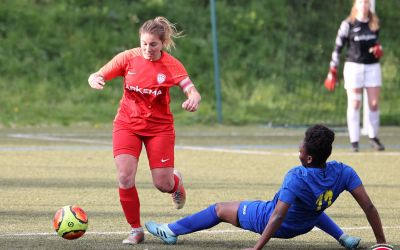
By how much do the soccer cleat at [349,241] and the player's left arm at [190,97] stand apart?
139 centimetres

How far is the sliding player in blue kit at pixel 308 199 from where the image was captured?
22.3 feet

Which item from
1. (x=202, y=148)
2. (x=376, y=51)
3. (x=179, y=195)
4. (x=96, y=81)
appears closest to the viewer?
(x=96, y=81)

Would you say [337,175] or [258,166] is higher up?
[337,175]

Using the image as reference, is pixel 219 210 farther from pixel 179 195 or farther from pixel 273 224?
pixel 179 195

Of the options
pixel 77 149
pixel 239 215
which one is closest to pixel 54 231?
pixel 239 215

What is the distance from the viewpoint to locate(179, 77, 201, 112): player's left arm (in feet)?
25.0

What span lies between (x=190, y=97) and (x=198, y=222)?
976mm

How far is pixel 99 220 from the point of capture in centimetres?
838

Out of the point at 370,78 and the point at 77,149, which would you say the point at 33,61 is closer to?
the point at 77,149

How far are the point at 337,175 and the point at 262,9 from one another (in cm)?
1628

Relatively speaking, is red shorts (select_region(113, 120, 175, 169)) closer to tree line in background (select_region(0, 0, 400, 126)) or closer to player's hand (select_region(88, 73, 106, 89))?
player's hand (select_region(88, 73, 106, 89))

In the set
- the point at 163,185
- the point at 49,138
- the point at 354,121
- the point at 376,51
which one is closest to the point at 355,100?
the point at 354,121

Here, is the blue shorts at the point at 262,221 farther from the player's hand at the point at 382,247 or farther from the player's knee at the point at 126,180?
the player's knee at the point at 126,180

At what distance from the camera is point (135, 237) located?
290 inches
